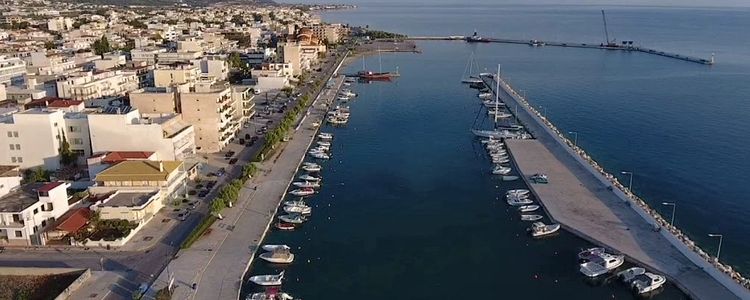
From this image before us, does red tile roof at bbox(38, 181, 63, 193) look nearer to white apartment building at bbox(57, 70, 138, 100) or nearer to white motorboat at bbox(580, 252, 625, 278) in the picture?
white motorboat at bbox(580, 252, 625, 278)

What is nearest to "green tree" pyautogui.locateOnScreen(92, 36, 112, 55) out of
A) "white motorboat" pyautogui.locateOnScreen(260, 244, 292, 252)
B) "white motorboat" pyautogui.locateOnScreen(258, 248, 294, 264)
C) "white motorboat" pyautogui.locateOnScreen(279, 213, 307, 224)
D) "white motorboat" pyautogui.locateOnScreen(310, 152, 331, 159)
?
"white motorboat" pyautogui.locateOnScreen(310, 152, 331, 159)

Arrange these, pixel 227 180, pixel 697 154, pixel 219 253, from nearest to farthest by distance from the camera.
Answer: pixel 219 253 → pixel 227 180 → pixel 697 154

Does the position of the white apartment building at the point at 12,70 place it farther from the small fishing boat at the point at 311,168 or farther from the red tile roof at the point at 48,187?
the small fishing boat at the point at 311,168

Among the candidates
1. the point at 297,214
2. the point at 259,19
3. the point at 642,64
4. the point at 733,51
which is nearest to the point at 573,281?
the point at 297,214

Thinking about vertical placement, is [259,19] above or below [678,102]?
above

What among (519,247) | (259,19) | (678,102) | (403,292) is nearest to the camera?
(403,292)

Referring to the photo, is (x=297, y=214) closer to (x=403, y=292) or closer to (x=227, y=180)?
(x=227, y=180)

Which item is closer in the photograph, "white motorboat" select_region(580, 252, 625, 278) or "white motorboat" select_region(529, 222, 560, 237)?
"white motorboat" select_region(580, 252, 625, 278)

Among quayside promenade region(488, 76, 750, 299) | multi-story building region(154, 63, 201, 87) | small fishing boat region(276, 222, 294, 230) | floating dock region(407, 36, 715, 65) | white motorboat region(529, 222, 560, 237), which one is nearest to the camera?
quayside promenade region(488, 76, 750, 299)

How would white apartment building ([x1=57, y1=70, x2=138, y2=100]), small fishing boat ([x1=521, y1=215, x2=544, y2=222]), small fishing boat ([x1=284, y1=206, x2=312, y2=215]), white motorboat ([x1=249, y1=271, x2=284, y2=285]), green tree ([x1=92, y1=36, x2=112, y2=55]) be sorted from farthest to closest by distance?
green tree ([x1=92, y1=36, x2=112, y2=55]) < white apartment building ([x1=57, y1=70, x2=138, y2=100]) < small fishing boat ([x1=284, y1=206, x2=312, y2=215]) < small fishing boat ([x1=521, y1=215, x2=544, y2=222]) < white motorboat ([x1=249, y1=271, x2=284, y2=285])
